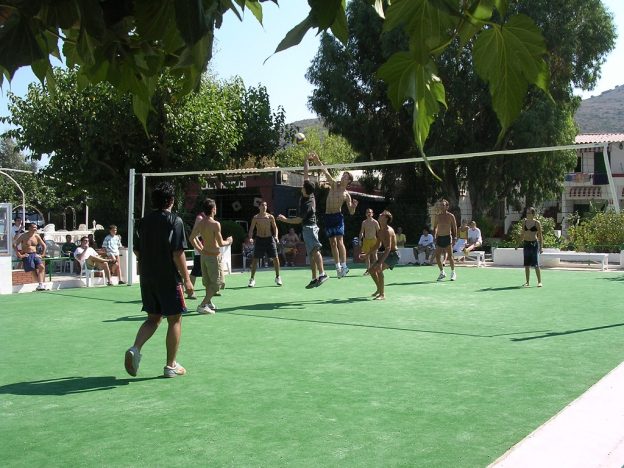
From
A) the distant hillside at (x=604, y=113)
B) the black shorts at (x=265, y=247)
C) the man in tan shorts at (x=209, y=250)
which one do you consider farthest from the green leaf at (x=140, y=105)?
the distant hillside at (x=604, y=113)

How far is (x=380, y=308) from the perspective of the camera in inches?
437

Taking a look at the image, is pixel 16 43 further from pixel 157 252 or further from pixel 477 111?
pixel 477 111

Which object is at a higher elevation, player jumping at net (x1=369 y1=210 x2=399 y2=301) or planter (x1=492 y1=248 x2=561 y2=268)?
player jumping at net (x1=369 y1=210 x2=399 y2=301)

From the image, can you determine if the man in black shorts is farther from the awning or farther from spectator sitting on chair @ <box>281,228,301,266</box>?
the awning

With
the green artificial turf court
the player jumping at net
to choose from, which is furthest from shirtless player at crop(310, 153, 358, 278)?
the green artificial turf court

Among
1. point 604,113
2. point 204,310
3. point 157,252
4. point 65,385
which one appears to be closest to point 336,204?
point 204,310

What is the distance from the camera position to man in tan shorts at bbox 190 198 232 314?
415 inches

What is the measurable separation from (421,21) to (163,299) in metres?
5.21

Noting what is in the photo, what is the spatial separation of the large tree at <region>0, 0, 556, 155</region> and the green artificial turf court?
3153mm

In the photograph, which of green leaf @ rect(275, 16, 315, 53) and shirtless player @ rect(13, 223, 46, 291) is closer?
green leaf @ rect(275, 16, 315, 53)

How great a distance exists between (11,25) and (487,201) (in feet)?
94.5

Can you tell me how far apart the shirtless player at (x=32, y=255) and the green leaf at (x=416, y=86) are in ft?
51.6

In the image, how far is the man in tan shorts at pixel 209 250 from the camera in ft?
34.6

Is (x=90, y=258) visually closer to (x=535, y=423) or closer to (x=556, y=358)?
(x=556, y=358)
